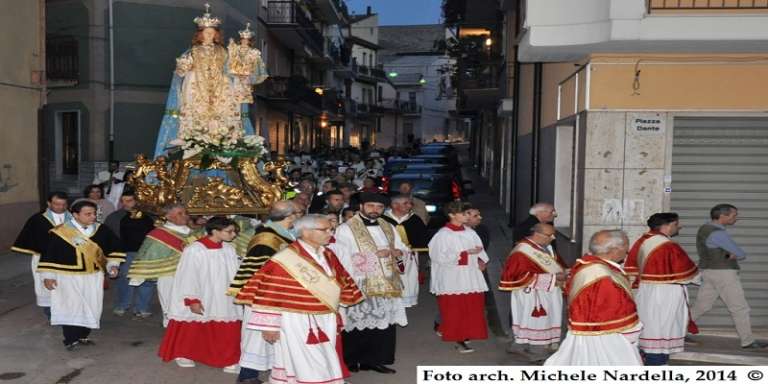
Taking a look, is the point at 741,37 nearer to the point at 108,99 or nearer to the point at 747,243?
the point at 747,243

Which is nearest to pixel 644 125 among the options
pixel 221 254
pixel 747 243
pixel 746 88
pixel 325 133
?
pixel 746 88

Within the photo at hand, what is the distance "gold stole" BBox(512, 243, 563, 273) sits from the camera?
7688 mm

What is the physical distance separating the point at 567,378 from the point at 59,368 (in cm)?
519

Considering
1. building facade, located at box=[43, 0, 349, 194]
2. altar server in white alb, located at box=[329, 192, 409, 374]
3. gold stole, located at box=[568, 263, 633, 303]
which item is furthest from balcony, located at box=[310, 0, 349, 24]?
gold stole, located at box=[568, 263, 633, 303]

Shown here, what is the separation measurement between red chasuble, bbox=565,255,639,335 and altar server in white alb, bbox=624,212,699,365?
2.10 meters

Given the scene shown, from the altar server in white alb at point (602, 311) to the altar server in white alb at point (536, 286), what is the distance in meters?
1.96

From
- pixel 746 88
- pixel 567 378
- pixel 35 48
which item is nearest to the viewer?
pixel 567 378

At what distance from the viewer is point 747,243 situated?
9.87 metres

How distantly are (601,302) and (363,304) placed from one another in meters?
2.85

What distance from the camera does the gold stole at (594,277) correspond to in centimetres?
550

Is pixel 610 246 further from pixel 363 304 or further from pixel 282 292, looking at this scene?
pixel 363 304

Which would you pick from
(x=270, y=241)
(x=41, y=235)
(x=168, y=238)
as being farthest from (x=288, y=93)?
(x=270, y=241)

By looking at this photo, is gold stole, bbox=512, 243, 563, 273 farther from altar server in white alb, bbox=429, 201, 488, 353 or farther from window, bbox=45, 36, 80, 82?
window, bbox=45, 36, 80, 82

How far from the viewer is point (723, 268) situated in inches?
342
